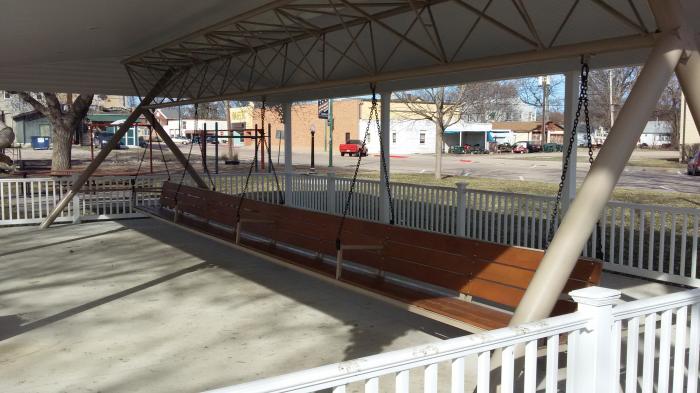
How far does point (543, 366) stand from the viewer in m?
4.46

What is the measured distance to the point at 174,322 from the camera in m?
5.56

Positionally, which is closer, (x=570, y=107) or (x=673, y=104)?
(x=570, y=107)

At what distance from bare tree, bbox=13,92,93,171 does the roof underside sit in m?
6.57

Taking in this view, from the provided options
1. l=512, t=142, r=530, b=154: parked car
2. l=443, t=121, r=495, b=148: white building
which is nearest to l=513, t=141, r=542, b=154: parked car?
l=512, t=142, r=530, b=154: parked car

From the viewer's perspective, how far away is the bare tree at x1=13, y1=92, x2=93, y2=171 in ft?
57.4

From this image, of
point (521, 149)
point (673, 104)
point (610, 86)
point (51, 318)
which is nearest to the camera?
point (51, 318)

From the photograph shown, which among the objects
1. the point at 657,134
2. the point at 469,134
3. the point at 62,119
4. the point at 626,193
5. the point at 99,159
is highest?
the point at 657,134

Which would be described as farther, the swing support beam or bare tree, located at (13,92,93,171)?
bare tree, located at (13,92,93,171)

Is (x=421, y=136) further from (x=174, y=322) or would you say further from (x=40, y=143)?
(x=174, y=322)

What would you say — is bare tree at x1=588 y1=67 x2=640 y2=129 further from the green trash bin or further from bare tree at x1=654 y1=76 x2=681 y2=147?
the green trash bin

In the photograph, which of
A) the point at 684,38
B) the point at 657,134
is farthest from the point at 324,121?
the point at 684,38

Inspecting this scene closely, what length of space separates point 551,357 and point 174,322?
388cm

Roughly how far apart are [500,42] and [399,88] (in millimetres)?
3307

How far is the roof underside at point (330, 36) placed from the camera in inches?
206
